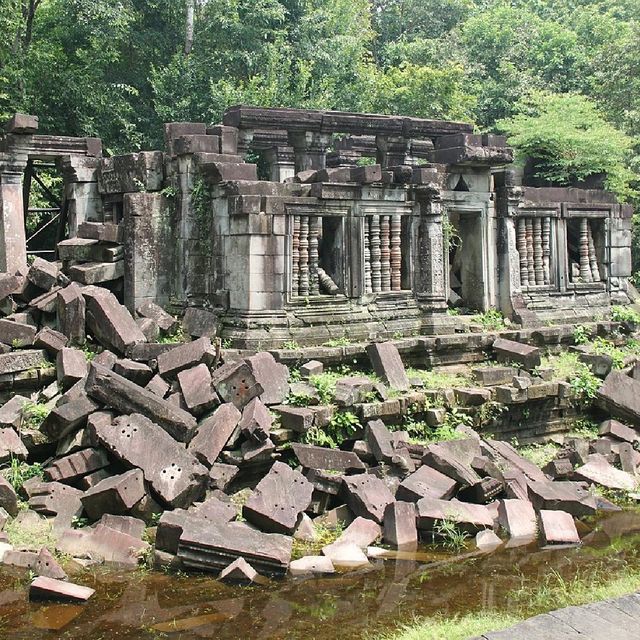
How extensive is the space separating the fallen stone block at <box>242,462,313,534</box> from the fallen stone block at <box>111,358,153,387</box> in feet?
6.24

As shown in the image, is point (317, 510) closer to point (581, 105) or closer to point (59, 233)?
point (59, 233)

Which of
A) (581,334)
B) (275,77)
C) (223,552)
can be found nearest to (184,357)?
(223,552)

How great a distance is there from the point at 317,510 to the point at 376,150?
9927mm

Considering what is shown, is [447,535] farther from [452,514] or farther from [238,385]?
[238,385]

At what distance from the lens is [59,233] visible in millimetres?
15773

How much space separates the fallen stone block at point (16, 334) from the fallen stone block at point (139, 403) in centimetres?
209

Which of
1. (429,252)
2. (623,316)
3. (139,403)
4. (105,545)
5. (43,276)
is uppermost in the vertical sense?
(429,252)

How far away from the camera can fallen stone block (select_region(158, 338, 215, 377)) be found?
9.31m

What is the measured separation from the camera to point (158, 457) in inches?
317

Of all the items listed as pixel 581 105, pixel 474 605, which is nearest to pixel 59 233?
pixel 474 605

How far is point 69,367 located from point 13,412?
790 mm

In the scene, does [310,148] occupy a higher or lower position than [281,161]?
higher

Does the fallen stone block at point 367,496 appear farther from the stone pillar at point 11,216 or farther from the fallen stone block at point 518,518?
the stone pillar at point 11,216

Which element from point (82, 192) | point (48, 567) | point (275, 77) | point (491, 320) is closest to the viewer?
point (48, 567)
